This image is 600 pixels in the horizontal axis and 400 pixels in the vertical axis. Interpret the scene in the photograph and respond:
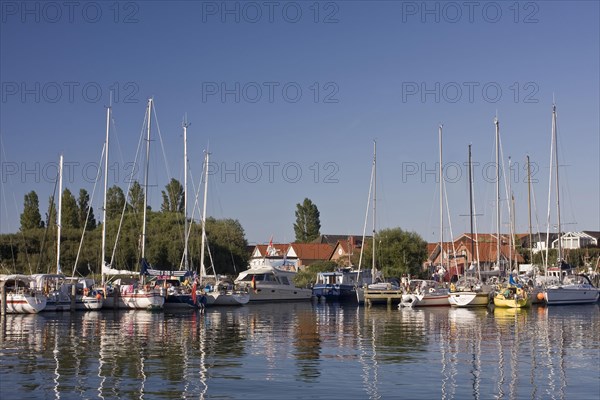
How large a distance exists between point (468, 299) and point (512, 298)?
3447mm

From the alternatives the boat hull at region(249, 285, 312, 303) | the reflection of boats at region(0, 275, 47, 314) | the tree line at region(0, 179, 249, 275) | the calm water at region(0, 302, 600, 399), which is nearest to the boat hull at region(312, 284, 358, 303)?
the boat hull at region(249, 285, 312, 303)

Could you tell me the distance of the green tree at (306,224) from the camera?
173375 millimetres

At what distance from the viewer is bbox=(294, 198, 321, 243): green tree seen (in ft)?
569

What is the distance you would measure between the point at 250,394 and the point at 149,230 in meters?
79.1

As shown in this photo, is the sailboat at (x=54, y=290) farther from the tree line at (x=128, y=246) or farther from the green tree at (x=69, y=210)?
the green tree at (x=69, y=210)

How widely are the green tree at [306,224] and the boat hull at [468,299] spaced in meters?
→ 108

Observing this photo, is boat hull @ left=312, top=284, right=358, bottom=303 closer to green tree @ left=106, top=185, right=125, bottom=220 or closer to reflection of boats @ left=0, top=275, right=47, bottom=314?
reflection of boats @ left=0, top=275, right=47, bottom=314

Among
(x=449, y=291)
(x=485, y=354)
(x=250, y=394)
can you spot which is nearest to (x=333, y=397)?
(x=250, y=394)

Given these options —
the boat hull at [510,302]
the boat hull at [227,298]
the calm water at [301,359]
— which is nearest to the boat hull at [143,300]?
the boat hull at [227,298]

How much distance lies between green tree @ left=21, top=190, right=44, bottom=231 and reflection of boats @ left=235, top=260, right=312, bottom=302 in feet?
168

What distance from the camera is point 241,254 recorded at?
10381 cm

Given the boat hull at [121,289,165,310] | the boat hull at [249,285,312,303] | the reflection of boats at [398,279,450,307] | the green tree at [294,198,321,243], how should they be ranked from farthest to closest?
the green tree at [294,198,321,243] < the boat hull at [249,285,312,303] < the reflection of boats at [398,279,450,307] < the boat hull at [121,289,165,310]

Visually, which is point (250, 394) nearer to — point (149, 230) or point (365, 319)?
point (365, 319)

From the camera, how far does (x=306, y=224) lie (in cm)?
17362
